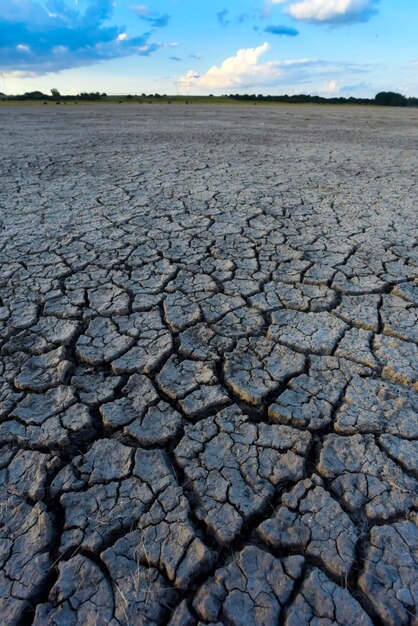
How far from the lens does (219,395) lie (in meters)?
1.74

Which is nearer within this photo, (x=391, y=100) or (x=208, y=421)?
(x=208, y=421)

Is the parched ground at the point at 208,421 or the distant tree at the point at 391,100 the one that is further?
the distant tree at the point at 391,100

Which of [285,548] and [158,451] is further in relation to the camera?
[158,451]

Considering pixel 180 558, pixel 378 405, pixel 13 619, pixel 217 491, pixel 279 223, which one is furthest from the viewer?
pixel 279 223

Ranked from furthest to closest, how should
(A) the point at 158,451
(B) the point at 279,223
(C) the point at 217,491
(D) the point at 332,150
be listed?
1. (D) the point at 332,150
2. (B) the point at 279,223
3. (A) the point at 158,451
4. (C) the point at 217,491

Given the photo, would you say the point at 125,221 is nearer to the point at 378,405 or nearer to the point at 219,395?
the point at 219,395

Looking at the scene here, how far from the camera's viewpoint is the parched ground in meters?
1.12

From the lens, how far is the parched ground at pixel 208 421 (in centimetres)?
112

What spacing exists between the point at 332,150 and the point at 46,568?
7771 millimetres

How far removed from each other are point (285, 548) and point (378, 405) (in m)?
0.75

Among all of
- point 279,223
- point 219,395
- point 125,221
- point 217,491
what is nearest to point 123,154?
point 125,221

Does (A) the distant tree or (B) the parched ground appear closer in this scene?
(B) the parched ground

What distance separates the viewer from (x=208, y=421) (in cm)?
162

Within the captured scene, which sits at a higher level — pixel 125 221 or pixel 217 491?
pixel 125 221
